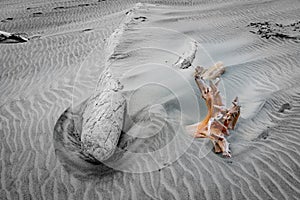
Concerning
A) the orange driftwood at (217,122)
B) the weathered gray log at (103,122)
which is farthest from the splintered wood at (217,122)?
the weathered gray log at (103,122)

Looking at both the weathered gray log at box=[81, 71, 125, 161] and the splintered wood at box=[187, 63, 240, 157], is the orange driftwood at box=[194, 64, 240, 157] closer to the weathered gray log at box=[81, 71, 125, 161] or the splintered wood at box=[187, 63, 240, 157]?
the splintered wood at box=[187, 63, 240, 157]

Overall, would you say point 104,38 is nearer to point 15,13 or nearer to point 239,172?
point 239,172

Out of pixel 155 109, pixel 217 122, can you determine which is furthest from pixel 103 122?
pixel 217 122

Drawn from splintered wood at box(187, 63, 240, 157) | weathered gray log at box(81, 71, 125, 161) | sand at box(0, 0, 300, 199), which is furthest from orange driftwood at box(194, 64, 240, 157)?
weathered gray log at box(81, 71, 125, 161)

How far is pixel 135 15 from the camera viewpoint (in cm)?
844

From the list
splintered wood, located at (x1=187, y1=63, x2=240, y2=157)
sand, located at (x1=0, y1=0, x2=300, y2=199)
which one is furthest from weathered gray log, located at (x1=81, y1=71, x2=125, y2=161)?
splintered wood, located at (x1=187, y1=63, x2=240, y2=157)

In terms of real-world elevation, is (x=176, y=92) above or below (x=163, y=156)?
above

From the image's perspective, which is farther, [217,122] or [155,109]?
[155,109]

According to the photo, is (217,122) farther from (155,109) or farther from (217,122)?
(155,109)

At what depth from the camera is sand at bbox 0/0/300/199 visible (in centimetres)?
305

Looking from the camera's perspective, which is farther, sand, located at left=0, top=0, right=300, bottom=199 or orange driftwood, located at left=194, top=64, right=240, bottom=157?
orange driftwood, located at left=194, top=64, right=240, bottom=157

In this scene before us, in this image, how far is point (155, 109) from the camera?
12.8 ft

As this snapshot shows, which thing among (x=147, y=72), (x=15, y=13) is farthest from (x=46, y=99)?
(x=15, y=13)

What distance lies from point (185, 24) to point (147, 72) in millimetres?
4151
